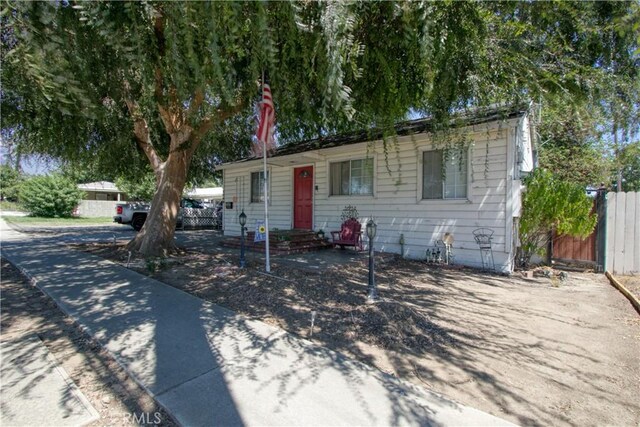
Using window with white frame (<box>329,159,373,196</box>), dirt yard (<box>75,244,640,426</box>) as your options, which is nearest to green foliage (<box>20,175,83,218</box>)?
dirt yard (<box>75,244,640,426</box>)

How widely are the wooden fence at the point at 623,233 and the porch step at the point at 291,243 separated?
6.64 metres

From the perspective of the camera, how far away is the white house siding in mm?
7289

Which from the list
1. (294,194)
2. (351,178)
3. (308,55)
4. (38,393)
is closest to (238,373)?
(38,393)

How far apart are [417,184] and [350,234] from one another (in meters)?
2.25

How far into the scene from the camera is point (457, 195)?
811 centimetres

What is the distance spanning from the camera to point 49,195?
26672mm

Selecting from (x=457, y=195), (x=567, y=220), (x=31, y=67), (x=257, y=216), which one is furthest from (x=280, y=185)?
(x=31, y=67)

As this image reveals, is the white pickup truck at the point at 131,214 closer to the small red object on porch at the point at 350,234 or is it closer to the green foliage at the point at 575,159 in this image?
the small red object on porch at the point at 350,234

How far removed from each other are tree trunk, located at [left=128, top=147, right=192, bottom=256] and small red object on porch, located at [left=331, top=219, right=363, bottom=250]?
14.3 ft

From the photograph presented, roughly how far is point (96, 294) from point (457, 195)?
24.4 ft

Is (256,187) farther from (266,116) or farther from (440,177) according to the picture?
(440,177)

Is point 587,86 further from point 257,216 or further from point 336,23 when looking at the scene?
point 257,216

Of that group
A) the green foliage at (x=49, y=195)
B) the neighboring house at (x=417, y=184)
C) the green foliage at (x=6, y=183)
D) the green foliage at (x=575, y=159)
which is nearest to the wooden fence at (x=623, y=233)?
the neighboring house at (x=417, y=184)

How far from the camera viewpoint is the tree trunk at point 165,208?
28.4 feet
